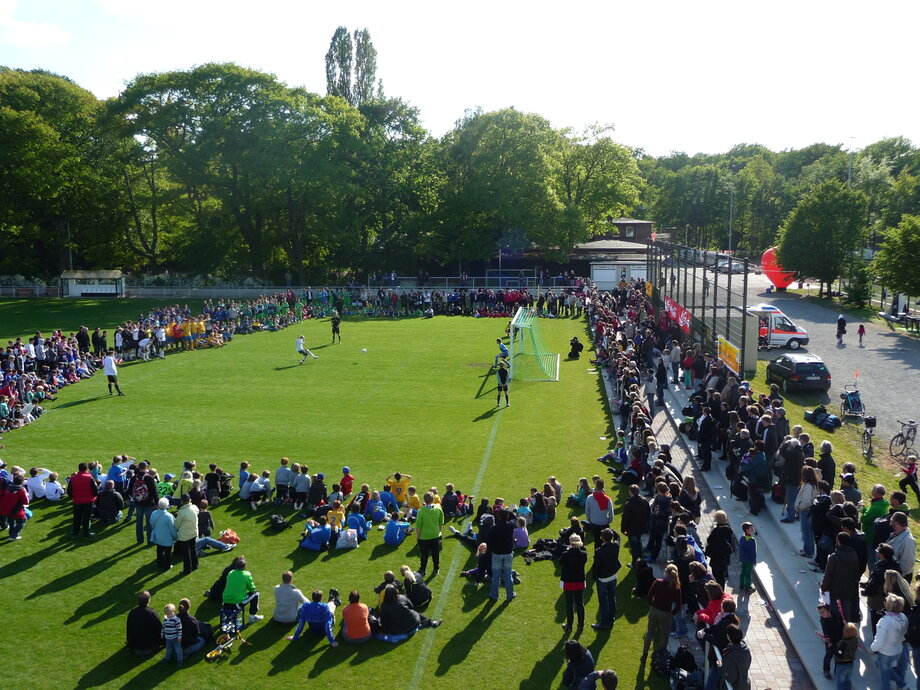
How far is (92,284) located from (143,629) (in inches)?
1882

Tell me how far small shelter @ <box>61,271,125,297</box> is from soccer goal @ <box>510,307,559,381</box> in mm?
33055

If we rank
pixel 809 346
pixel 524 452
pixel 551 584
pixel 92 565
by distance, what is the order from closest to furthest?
pixel 551 584
pixel 92 565
pixel 524 452
pixel 809 346

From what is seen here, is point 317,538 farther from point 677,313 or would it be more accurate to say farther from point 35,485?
point 677,313

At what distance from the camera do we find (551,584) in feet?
36.3

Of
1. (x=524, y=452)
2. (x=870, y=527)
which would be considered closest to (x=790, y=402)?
(x=524, y=452)

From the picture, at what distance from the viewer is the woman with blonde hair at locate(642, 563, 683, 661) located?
8.60 metres

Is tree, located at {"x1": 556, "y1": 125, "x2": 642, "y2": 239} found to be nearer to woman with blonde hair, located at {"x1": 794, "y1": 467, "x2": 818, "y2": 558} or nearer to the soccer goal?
the soccer goal

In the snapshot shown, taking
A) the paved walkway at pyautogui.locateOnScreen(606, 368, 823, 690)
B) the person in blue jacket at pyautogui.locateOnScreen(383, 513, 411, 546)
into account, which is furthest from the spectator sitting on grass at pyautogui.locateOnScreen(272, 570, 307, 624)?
the paved walkway at pyautogui.locateOnScreen(606, 368, 823, 690)

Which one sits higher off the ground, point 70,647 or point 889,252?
point 889,252

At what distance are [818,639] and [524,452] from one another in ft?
28.8

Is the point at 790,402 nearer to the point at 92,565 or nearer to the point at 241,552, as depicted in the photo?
the point at 241,552

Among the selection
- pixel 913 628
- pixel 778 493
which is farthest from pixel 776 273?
pixel 913 628

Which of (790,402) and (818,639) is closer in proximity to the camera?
(818,639)

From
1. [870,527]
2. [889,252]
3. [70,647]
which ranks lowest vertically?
[70,647]
